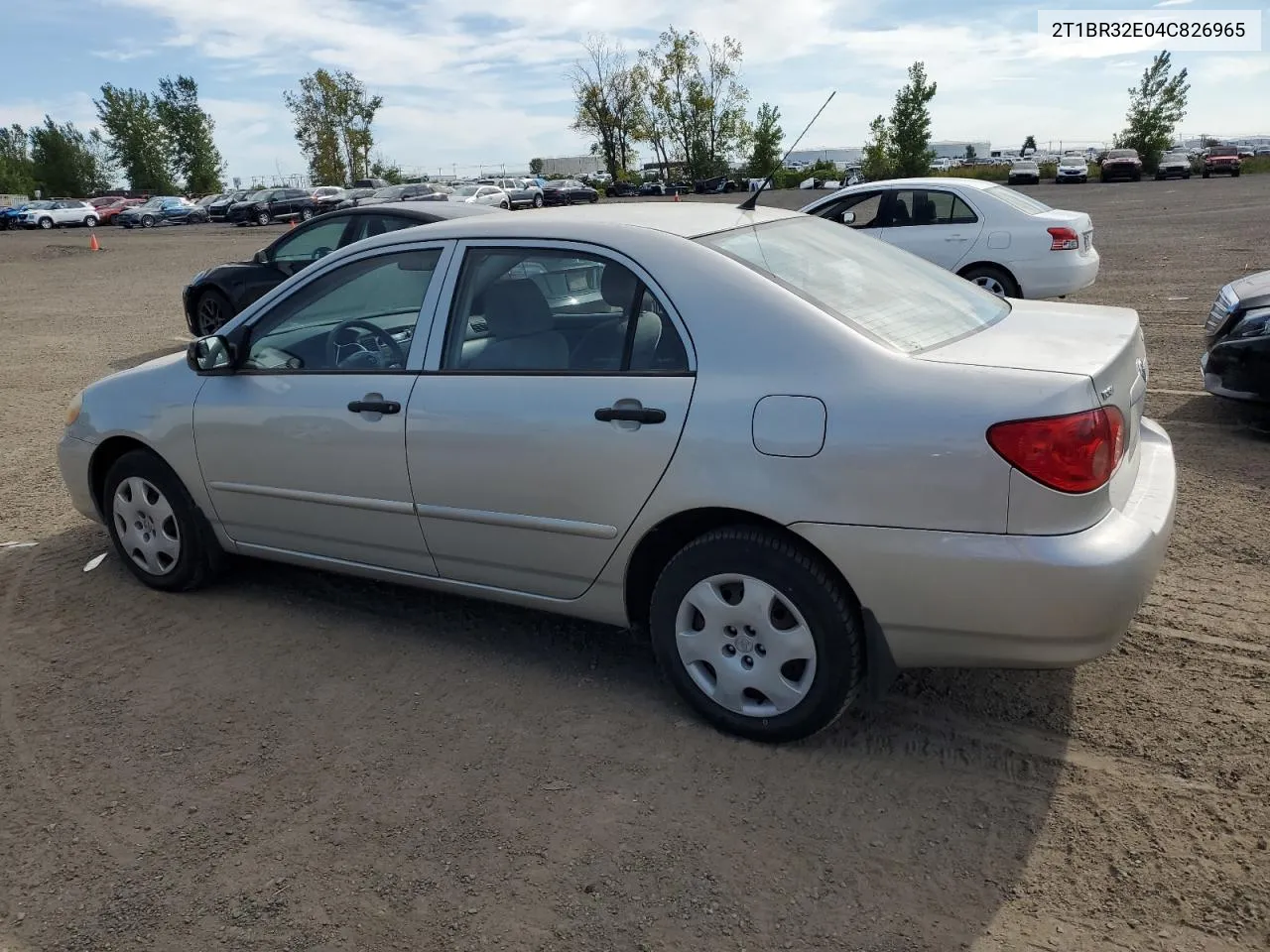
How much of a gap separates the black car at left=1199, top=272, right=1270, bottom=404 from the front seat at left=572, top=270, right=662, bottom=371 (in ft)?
14.6

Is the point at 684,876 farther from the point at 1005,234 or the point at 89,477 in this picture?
the point at 1005,234

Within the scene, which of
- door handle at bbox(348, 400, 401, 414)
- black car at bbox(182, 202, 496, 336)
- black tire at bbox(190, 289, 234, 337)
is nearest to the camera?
door handle at bbox(348, 400, 401, 414)

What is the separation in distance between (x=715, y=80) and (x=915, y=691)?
78.3 meters

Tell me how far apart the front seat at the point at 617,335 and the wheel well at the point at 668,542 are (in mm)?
505

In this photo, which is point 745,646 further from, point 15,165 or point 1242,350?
point 15,165

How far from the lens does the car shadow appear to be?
2.60m

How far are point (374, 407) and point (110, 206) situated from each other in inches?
2432

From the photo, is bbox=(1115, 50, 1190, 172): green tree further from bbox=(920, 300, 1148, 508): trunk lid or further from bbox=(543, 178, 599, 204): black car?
bbox=(920, 300, 1148, 508): trunk lid

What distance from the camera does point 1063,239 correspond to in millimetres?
10406

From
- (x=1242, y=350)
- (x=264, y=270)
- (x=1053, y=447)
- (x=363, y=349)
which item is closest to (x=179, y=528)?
(x=363, y=349)

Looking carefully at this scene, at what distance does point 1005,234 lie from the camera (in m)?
10.5

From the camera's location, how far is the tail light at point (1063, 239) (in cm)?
1037

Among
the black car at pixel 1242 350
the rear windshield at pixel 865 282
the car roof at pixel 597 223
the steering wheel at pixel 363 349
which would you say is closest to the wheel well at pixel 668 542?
the rear windshield at pixel 865 282

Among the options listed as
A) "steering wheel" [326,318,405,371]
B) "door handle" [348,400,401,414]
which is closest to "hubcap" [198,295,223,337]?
"steering wheel" [326,318,405,371]
